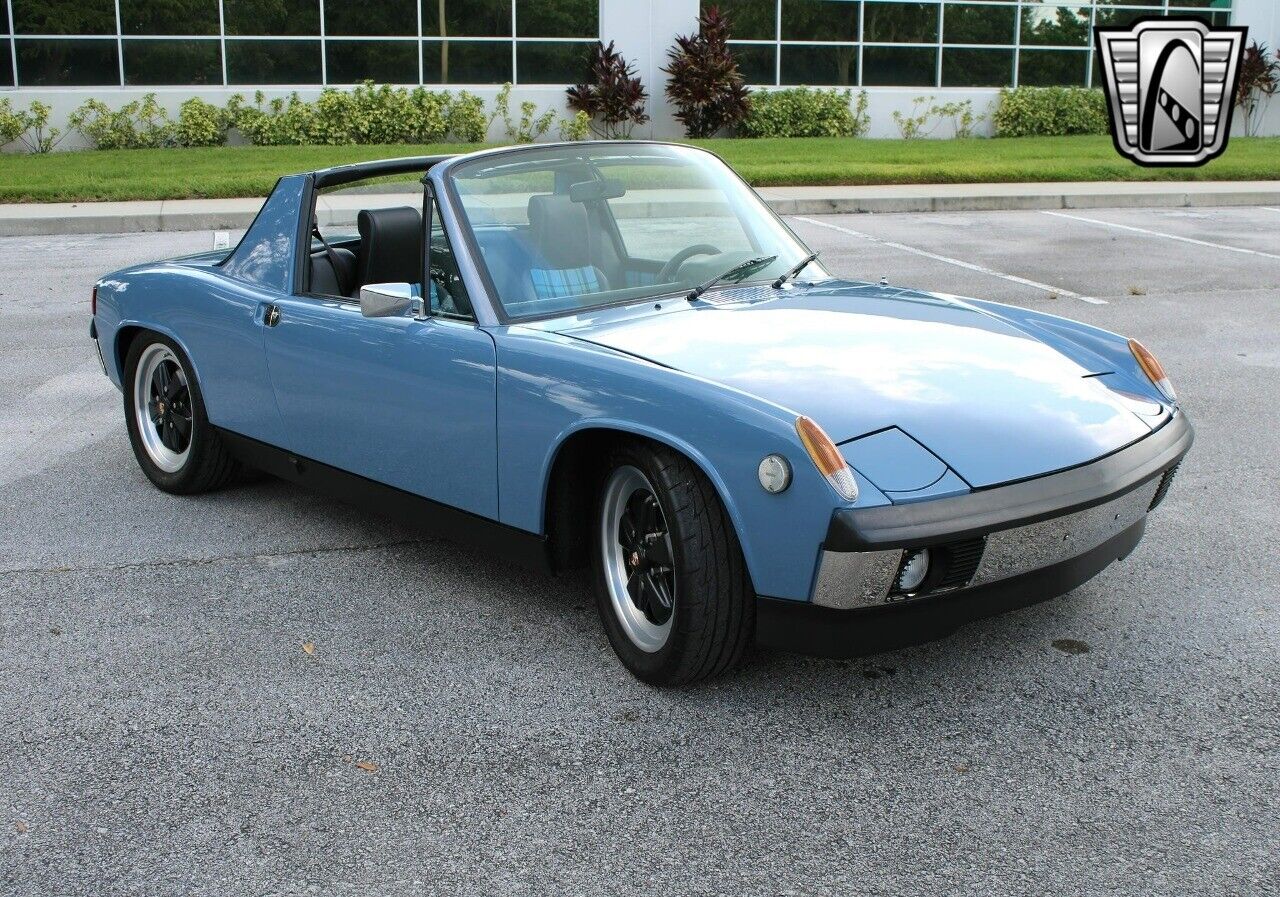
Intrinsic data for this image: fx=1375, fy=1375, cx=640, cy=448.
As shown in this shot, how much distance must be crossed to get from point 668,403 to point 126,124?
2217 cm

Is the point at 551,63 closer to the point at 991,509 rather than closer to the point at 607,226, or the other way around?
the point at 607,226

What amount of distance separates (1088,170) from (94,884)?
18813mm

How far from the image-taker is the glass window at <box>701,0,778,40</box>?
25672 mm

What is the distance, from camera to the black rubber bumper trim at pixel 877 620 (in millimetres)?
3285

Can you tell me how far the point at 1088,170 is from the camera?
19.4m

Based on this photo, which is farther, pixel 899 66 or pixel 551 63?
pixel 899 66

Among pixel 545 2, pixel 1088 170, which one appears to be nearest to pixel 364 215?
pixel 1088 170

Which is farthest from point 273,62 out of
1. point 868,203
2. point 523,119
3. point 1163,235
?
point 1163,235

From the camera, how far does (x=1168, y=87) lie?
23453mm

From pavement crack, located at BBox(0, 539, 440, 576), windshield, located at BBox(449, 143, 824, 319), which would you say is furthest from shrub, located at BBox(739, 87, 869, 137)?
pavement crack, located at BBox(0, 539, 440, 576)

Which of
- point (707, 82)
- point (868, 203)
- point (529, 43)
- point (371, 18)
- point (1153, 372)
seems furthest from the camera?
point (529, 43)

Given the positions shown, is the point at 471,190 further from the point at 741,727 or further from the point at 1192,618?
the point at 1192,618

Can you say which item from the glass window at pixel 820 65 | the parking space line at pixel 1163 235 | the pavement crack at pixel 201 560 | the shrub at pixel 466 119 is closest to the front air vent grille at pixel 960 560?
the pavement crack at pixel 201 560

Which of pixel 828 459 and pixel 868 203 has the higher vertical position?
pixel 828 459
